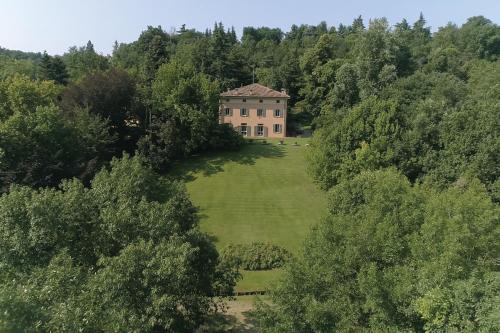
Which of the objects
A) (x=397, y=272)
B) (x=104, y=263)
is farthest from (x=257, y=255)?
(x=104, y=263)

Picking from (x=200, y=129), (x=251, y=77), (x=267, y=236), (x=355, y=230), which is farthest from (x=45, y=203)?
(x=251, y=77)

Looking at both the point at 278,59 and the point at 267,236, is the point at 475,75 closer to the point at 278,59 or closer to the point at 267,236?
the point at 278,59

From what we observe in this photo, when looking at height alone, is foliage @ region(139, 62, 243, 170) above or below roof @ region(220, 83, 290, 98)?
below

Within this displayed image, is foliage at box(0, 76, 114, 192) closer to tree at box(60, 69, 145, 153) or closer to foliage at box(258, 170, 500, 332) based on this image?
tree at box(60, 69, 145, 153)

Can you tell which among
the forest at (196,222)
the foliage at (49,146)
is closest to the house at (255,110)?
the forest at (196,222)

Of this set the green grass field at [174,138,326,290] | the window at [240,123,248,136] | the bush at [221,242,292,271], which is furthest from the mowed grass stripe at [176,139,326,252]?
the window at [240,123,248,136]

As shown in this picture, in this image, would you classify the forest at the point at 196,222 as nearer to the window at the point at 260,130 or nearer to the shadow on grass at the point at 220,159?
the shadow on grass at the point at 220,159
